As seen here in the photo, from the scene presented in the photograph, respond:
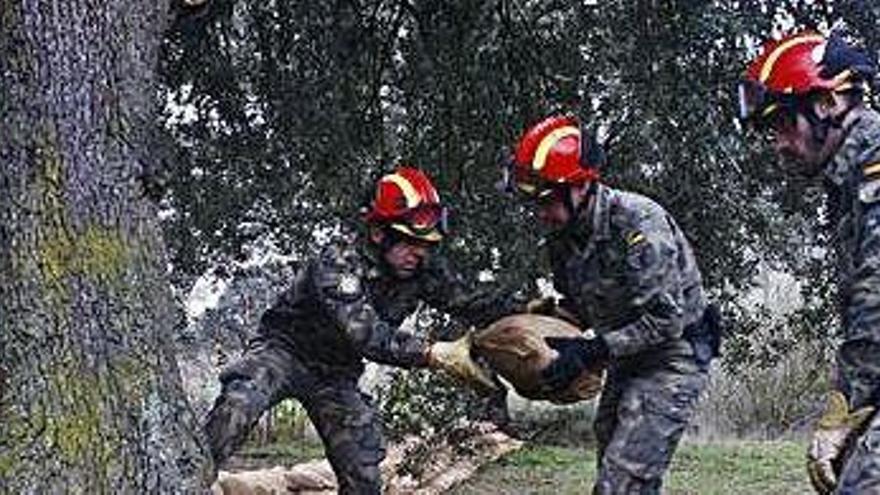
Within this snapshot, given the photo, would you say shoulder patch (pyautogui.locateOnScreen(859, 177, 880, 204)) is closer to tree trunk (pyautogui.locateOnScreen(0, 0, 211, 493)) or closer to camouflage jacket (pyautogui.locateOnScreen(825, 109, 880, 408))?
camouflage jacket (pyautogui.locateOnScreen(825, 109, 880, 408))

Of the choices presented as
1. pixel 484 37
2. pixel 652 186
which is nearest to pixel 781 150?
pixel 652 186

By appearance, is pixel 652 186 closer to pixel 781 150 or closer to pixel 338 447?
pixel 338 447

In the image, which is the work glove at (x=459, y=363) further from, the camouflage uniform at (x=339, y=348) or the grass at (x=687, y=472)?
the grass at (x=687, y=472)

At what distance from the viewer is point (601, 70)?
8.61m

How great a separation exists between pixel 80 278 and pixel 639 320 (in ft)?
6.97

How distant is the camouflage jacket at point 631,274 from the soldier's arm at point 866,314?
1.68 meters

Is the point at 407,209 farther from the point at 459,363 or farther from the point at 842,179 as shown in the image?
the point at 842,179

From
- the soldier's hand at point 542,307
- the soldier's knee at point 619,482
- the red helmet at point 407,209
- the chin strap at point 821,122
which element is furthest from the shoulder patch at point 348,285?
the chin strap at point 821,122

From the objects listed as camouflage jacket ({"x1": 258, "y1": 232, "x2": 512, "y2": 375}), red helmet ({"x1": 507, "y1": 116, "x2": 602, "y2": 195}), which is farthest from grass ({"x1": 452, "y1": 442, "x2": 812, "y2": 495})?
red helmet ({"x1": 507, "y1": 116, "x2": 602, "y2": 195})

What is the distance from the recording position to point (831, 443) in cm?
427

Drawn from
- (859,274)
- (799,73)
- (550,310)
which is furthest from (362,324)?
(859,274)

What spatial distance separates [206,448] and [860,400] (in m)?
2.26

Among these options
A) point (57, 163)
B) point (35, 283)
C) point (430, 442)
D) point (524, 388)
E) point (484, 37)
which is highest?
point (484, 37)

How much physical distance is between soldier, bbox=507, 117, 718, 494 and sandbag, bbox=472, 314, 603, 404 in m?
0.12
